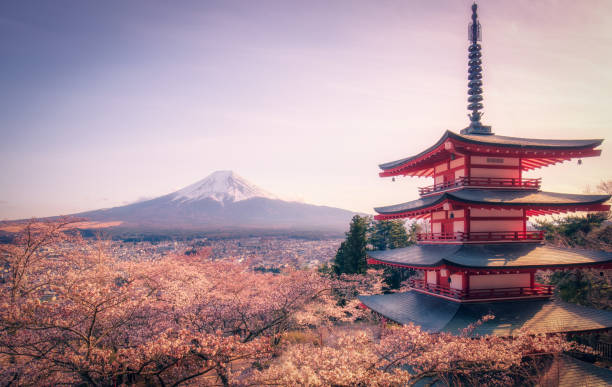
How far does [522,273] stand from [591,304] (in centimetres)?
1007

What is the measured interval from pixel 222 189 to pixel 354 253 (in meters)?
79.5

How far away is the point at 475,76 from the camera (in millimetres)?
13844

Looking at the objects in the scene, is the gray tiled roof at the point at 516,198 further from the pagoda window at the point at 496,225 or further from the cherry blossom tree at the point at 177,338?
the cherry blossom tree at the point at 177,338

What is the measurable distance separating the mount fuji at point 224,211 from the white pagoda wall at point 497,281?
184ft

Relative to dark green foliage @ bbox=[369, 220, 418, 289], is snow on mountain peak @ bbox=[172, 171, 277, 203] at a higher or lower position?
higher

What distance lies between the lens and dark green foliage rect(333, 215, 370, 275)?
2723cm

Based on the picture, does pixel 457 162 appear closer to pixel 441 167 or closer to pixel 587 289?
pixel 441 167

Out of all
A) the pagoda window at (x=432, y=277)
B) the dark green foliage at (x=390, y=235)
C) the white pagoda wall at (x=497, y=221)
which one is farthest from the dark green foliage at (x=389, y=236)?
the white pagoda wall at (x=497, y=221)

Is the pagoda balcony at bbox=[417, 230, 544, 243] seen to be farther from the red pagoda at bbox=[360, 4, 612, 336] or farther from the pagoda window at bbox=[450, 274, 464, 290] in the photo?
the pagoda window at bbox=[450, 274, 464, 290]

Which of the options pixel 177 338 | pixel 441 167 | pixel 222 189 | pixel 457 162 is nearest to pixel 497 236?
pixel 457 162

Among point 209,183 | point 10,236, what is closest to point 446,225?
point 10,236

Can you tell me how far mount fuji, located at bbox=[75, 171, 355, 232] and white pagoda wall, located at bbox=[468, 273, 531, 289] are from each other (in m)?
56.1

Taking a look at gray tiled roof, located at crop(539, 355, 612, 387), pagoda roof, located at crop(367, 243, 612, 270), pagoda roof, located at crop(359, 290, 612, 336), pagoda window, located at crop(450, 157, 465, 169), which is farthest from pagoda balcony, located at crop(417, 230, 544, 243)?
gray tiled roof, located at crop(539, 355, 612, 387)

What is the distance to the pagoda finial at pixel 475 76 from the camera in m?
13.3
